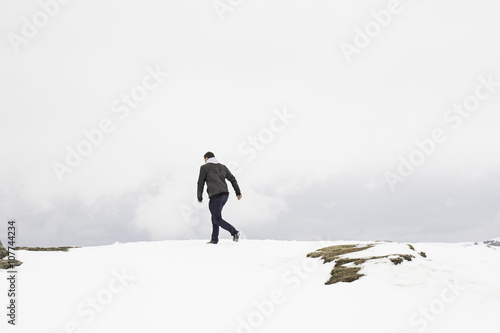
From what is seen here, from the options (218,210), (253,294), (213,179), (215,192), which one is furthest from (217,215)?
(253,294)

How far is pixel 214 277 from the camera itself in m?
9.02

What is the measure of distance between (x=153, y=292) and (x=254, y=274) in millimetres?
2263

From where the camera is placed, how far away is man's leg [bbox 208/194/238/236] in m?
13.3

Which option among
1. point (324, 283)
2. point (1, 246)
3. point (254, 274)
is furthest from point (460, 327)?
point (1, 246)

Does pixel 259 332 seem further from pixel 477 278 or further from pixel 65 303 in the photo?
pixel 65 303

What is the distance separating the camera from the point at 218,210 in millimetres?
13289
